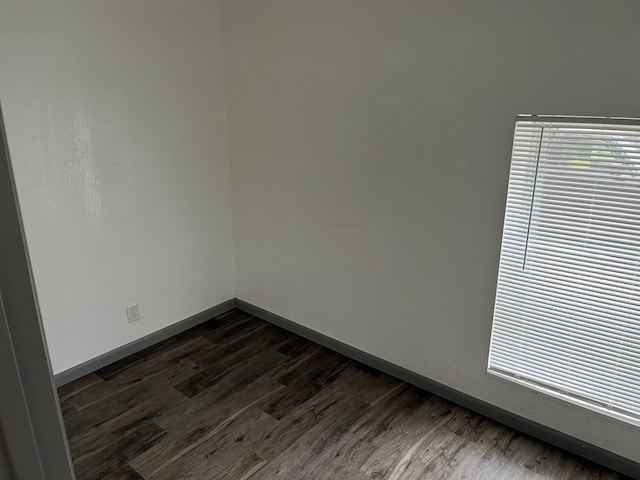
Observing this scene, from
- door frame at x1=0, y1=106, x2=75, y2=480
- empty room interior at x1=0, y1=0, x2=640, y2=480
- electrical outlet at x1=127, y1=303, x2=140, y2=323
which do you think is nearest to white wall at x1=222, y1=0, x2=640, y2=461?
empty room interior at x1=0, y1=0, x2=640, y2=480

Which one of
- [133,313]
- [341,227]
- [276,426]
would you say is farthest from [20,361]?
[133,313]

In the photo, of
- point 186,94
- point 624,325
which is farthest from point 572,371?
point 186,94

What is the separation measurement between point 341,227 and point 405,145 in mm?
620

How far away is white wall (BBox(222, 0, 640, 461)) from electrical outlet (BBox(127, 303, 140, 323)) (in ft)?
2.74

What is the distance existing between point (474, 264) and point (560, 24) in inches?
40.9

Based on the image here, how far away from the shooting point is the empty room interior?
75.9 inches

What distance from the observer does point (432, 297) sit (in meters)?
2.43

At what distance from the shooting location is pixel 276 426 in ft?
7.63

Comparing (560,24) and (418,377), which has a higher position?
(560,24)

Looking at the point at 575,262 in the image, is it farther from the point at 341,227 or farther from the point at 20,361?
the point at 20,361

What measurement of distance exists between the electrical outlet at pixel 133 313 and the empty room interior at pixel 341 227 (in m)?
0.02

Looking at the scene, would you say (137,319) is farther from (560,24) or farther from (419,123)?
(560,24)

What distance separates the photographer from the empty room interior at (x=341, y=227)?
1.93 meters

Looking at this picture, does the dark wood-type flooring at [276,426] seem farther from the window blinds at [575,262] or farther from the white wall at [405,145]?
the window blinds at [575,262]
